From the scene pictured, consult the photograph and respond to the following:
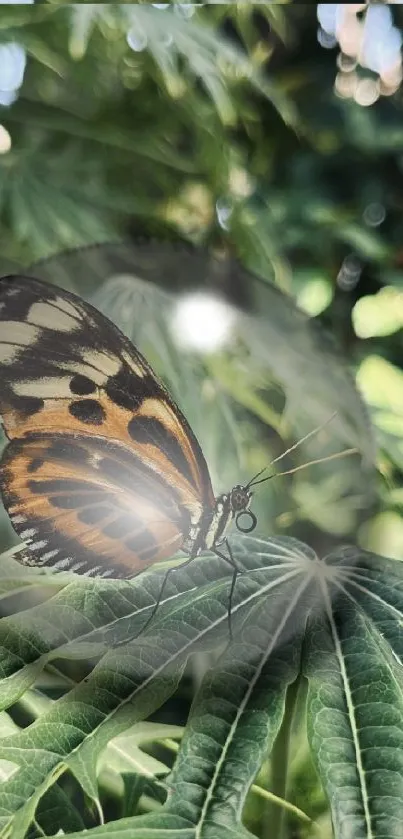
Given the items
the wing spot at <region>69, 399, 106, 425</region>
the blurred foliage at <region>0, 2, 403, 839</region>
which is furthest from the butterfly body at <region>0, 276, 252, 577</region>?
the blurred foliage at <region>0, 2, 403, 839</region>

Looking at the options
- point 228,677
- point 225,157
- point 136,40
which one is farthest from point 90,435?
point 136,40

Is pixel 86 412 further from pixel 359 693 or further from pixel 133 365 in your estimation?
pixel 359 693

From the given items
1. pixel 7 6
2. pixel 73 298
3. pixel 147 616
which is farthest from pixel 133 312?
pixel 7 6

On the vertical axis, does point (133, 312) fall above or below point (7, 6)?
below

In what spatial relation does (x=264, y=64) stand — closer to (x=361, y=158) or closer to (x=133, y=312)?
(x=361, y=158)

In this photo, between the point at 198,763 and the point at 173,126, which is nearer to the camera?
the point at 198,763

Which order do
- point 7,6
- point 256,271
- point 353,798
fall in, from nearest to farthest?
point 353,798 → point 256,271 → point 7,6

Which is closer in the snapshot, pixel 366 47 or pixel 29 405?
pixel 29 405

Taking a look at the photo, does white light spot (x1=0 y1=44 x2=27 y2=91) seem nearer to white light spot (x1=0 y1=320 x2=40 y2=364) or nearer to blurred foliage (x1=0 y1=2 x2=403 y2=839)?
blurred foliage (x1=0 y1=2 x2=403 y2=839)
